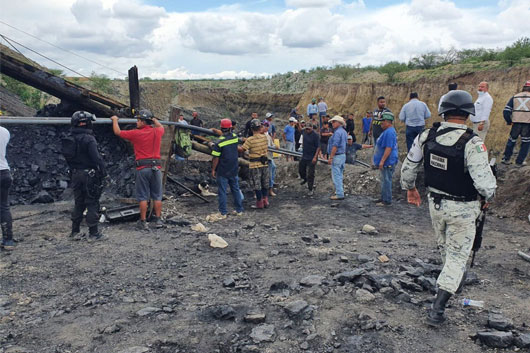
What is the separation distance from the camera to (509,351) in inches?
128

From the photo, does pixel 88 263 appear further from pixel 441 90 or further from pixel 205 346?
pixel 441 90

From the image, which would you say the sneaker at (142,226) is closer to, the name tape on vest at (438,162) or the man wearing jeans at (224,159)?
the man wearing jeans at (224,159)

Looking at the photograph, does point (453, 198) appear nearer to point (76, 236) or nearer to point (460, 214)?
point (460, 214)

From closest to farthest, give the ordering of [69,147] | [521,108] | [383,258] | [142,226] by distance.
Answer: [383,258]
[69,147]
[142,226]
[521,108]

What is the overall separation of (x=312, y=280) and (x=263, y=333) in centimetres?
117

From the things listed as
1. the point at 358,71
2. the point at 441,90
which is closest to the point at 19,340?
the point at 441,90

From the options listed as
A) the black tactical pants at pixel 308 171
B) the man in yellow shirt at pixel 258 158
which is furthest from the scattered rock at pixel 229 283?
the black tactical pants at pixel 308 171

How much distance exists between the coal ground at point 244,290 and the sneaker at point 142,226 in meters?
0.16

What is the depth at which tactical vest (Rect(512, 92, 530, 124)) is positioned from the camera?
8.73 metres

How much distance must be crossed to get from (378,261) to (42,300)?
3.86m

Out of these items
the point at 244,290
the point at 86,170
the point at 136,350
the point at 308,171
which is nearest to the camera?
the point at 136,350

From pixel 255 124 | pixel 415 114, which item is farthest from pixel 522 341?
pixel 415 114

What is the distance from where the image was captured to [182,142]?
891 cm

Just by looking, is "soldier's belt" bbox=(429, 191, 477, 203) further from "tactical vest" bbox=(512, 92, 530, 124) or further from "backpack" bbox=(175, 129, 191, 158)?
"tactical vest" bbox=(512, 92, 530, 124)
